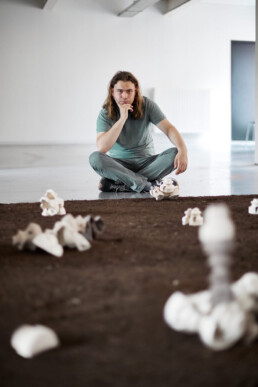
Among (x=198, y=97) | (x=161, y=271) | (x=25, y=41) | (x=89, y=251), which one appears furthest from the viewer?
(x=198, y=97)

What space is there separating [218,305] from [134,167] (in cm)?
283

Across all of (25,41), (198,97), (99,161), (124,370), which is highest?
(25,41)

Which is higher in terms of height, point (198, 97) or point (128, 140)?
point (198, 97)

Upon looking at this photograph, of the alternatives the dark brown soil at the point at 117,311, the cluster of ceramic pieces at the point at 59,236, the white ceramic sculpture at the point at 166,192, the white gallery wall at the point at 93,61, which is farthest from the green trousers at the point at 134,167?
the white gallery wall at the point at 93,61

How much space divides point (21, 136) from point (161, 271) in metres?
7.49

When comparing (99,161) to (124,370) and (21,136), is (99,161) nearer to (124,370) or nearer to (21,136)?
(124,370)

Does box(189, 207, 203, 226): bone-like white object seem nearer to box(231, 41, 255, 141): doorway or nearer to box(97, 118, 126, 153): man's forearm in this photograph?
box(97, 118, 126, 153): man's forearm

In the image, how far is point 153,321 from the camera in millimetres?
1058

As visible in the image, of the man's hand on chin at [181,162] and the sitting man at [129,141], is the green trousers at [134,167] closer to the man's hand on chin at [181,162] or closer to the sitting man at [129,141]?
the sitting man at [129,141]

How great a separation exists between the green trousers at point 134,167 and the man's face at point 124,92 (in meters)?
0.35

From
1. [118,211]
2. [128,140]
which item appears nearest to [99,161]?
[128,140]

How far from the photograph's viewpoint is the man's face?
3461 millimetres

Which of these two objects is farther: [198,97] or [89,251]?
[198,97]

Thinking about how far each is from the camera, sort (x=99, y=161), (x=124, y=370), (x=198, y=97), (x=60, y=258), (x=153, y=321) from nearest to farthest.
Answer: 1. (x=124, y=370)
2. (x=153, y=321)
3. (x=60, y=258)
4. (x=99, y=161)
5. (x=198, y=97)
